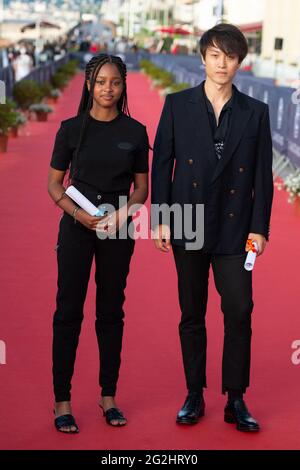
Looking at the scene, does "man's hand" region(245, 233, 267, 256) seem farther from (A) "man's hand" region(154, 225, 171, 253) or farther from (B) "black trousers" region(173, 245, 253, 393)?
(A) "man's hand" region(154, 225, 171, 253)

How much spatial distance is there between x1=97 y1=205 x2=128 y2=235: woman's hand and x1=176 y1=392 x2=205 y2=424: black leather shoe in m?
0.98

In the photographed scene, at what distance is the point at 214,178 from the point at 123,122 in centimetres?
51

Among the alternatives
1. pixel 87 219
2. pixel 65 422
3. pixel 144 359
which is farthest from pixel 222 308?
pixel 144 359

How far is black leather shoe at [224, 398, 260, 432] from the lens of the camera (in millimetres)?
5363

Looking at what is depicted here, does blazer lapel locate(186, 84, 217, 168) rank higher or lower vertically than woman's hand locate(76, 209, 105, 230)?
higher

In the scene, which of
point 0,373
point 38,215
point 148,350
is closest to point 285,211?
point 38,215

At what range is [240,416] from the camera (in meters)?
5.39

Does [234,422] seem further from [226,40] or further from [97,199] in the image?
[226,40]

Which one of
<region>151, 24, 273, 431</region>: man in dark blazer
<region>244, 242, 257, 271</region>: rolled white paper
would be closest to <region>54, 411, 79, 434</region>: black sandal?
<region>151, 24, 273, 431</region>: man in dark blazer

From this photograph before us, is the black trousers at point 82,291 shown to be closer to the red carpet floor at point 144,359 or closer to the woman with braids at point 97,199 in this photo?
the woman with braids at point 97,199

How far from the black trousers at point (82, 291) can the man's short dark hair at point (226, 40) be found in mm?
1001

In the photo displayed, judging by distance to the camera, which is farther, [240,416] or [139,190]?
[240,416]

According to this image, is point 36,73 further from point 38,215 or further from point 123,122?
point 123,122

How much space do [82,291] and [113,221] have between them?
406 millimetres
